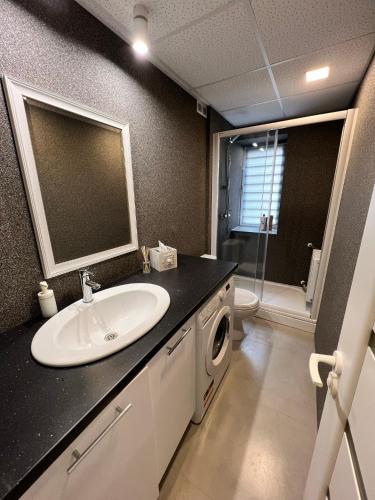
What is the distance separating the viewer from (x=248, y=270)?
3.00 metres

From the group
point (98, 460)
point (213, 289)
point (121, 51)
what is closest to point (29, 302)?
point (98, 460)

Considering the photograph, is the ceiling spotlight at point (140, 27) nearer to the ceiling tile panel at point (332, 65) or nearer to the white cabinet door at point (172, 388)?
the ceiling tile panel at point (332, 65)

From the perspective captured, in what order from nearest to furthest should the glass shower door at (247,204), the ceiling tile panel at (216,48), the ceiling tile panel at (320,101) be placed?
the ceiling tile panel at (216,48)
the ceiling tile panel at (320,101)
the glass shower door at (247,204)

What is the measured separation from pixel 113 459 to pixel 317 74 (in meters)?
2.50

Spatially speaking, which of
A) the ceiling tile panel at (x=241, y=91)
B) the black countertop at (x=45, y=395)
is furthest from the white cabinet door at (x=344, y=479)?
the ceiling tile panel at (x=241, y=91)

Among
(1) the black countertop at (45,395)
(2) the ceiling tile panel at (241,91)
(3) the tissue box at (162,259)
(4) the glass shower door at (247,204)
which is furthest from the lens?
(4) the glass shower door at (247,204)

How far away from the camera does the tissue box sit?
149 cm

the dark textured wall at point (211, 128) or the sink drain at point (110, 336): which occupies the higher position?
the dark textured wall at point (211, 128)

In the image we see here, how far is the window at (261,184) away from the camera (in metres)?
2.69

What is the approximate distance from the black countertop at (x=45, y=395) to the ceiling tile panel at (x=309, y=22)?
1565 millimetres

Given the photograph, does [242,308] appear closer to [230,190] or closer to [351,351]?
[351,351]

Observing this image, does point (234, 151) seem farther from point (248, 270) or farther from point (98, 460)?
point (98, 460)

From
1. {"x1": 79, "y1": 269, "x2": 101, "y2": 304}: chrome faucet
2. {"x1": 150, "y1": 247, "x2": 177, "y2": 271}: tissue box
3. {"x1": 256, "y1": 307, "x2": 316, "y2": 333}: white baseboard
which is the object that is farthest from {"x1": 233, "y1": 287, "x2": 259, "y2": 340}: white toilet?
{"x1": 79, "y1": 269, "x2": 101, "y2": 304}: chrome faucet

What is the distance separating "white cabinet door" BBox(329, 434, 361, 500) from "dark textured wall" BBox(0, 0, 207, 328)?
Result: 1192 millimetres
